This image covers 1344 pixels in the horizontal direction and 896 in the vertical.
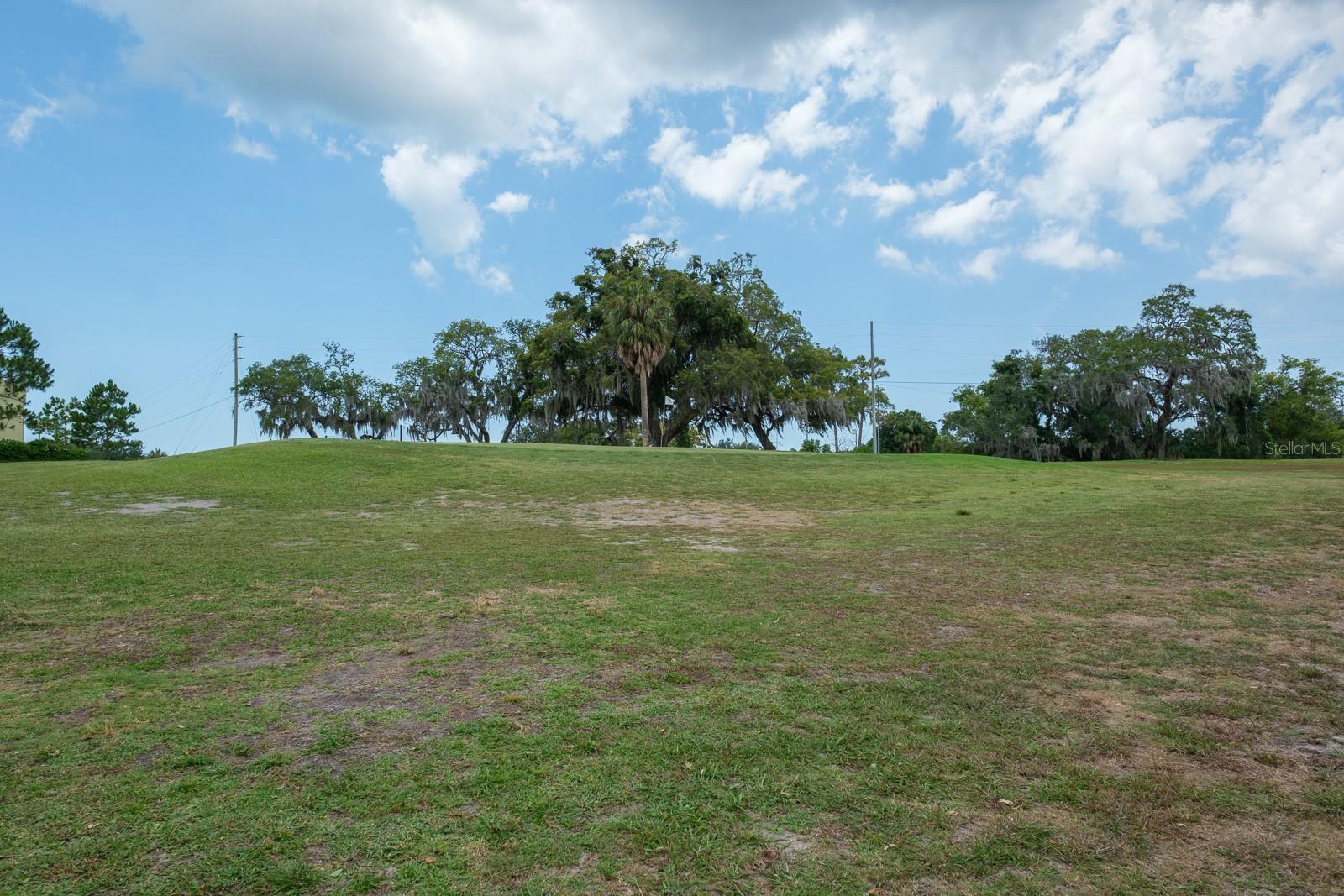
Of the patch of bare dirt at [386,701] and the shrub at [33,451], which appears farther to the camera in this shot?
the shrub at [33,451]

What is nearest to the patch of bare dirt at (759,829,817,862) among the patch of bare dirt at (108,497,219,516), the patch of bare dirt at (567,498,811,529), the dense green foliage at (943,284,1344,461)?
the patch of bare dirt at (567,498,811,529)

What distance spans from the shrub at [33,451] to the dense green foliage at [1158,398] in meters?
49.4

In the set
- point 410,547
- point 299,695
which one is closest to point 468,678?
point 299,695

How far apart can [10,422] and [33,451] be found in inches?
921

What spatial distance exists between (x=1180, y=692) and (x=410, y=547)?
8.43 m

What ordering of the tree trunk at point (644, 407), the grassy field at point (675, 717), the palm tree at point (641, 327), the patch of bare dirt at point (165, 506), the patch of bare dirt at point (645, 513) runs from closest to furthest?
the grassy field at point (675, 717), the patch of bare dirt at point (645, 513), the patch of bare dirt at point (165, 506), the palm tree at point (641, 327), the tree trunk at point (644, 407)

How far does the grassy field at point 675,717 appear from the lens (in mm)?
2727

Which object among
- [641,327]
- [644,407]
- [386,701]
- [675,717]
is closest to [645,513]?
[386,701]

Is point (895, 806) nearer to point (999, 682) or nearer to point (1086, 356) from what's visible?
point (999, 682)

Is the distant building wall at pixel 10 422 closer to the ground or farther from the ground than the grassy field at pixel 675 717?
farther from the ground

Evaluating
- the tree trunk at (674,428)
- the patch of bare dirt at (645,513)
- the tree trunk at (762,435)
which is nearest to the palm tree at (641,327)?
the tree trunk at (674,428)

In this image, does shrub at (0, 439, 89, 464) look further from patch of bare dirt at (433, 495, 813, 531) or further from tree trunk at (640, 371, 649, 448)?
patch of bare dirt at (433, 495, 813, 531)

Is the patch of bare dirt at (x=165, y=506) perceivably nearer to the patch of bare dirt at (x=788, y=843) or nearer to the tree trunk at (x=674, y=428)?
the patch of bare dirt at (x=788, y=843)

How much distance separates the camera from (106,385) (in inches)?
2084
